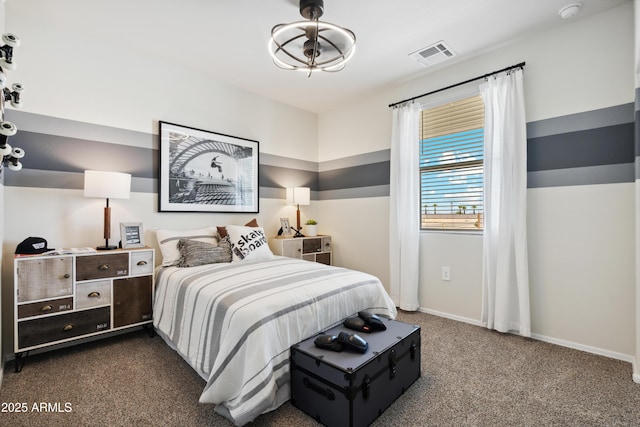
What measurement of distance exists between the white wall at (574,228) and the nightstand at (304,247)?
5.39 feet

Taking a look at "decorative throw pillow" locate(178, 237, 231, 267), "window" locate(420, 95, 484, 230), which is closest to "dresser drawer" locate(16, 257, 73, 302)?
"decorative throw pillow" locate(178, 237, 231, 267)

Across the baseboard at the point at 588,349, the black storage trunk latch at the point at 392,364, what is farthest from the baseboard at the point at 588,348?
the black storage trunk latch at the point at 392,364

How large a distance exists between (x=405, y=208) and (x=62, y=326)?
3307 millimetres

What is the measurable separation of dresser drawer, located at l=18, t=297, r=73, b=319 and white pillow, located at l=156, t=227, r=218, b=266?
74 cm

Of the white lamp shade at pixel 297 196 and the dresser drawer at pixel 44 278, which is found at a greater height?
the white lamp shade at pixel 297 196

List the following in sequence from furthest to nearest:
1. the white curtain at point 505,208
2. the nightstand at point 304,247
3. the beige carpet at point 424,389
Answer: the nightstand at point 304,247, the white curtain at point 505,208, the beige carpet at point 424,389

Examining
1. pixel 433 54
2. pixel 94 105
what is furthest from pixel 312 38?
pixel 94 105

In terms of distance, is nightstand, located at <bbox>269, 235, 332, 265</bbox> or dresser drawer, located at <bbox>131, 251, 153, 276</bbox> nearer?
dresser drawer, located at <bbox>131, 251, 153, 276</bbox>

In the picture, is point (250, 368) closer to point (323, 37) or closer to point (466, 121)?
point (323, 37)

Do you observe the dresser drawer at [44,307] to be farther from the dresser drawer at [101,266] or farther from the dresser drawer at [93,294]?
the dresser drawer at [101,266]

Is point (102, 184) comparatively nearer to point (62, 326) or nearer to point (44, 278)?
point (44, 278)

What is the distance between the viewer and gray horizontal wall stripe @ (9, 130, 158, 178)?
240 centimetres

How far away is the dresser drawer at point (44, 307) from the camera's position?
2083mm

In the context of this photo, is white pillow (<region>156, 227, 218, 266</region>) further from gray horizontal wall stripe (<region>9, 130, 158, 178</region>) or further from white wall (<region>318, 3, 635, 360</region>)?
white wall (<region>318, 3, 635, 360</region>)
